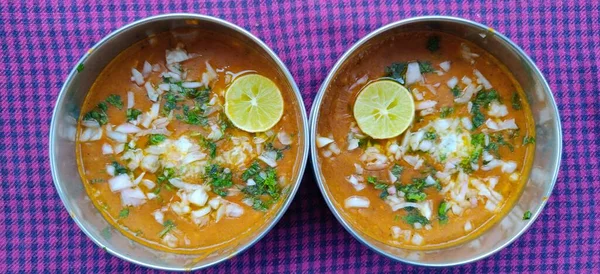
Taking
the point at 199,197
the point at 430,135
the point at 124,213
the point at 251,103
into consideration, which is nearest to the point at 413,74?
the point at 430,135

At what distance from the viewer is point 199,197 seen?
7.84 ft

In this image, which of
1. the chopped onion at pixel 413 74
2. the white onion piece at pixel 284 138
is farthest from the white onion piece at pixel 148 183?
the chopped onion at pixel 413 74

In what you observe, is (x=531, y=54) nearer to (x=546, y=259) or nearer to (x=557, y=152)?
(x=557, y=152)

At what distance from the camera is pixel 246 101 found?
2.34m

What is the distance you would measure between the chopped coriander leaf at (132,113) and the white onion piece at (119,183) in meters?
0.25

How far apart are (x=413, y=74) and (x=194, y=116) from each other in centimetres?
96

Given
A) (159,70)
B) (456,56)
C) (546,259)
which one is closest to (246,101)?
(159,70)

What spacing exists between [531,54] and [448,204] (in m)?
0.80

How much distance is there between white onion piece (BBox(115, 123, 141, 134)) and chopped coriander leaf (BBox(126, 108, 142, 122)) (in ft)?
0.10

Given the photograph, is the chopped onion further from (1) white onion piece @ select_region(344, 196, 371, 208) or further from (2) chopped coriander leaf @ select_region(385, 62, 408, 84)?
(1) white onion piece @ select_region(344, 196, 371, 208)

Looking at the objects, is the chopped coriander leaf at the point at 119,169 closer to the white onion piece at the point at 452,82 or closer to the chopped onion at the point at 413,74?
the chopped onion at the point at 413,74

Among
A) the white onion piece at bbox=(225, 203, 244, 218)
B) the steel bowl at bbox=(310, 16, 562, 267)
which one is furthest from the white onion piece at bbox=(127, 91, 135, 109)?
the steel bowl at bbox=(310, 16, 562, 267)

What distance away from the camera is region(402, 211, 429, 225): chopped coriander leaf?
2.48 meters

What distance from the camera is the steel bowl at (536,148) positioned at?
2236 mm
